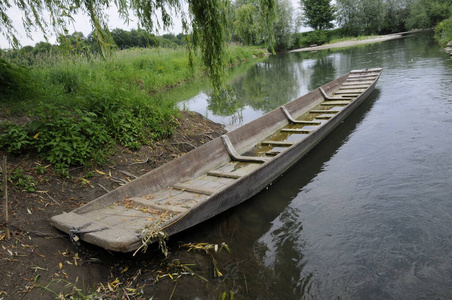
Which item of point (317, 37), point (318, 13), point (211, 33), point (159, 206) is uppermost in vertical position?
point (318, 13)

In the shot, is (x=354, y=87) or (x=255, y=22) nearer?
(x=255, y=22)

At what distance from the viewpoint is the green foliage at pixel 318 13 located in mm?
50250

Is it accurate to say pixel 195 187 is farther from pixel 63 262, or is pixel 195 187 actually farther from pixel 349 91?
pixel 349 91

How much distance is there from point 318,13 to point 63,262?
183 feet

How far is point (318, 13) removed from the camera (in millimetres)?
50656

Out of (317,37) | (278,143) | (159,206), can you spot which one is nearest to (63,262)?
(159,206)

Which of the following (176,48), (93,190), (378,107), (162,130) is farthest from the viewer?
(176,48)

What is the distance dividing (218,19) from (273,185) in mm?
2978

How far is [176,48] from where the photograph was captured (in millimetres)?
23484

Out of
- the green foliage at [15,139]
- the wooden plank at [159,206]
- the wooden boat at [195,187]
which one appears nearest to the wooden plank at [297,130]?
the wooden boat at [195,187]

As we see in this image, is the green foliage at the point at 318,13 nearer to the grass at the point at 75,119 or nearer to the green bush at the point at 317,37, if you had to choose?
the green bush at the point at 317,37

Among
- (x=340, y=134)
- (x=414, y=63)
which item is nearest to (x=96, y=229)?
(x=340, y=134)

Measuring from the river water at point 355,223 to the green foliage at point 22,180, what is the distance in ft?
7.08

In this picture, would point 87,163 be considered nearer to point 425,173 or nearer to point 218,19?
point 218,19
